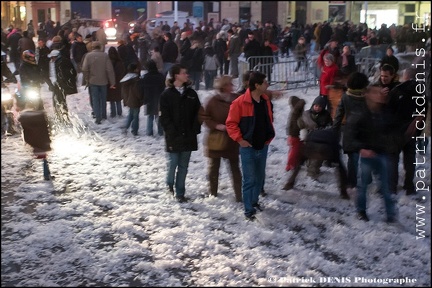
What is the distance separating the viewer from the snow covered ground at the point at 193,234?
528 cm

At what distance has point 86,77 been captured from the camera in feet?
38.6

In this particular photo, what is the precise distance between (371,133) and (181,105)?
2.29 meters

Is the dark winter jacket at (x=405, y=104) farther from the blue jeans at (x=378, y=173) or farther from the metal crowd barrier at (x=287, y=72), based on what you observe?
the metal crowd barrier at (x=287, y=72)

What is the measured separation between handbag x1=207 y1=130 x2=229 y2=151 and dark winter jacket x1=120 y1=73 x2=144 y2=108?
167 inches

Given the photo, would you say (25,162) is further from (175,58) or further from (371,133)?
(175,58)

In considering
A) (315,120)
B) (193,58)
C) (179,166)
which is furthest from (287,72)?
(179,166)

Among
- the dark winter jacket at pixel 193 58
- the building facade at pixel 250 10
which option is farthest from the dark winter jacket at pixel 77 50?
the building facade at pixel 250 10

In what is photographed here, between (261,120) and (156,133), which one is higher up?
(261,120)

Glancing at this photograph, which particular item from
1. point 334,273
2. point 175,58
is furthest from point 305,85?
point 334,273

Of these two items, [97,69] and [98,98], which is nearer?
[97,69]

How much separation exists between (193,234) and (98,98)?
6.53 m

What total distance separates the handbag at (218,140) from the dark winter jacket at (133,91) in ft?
13.9

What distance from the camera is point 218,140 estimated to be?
22.8 feet

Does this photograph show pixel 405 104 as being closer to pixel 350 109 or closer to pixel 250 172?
pixel 350 109
